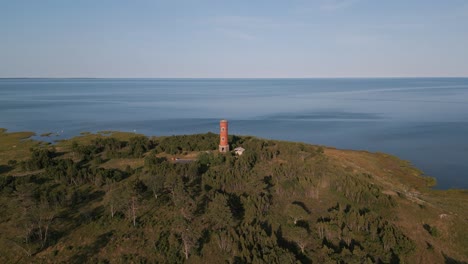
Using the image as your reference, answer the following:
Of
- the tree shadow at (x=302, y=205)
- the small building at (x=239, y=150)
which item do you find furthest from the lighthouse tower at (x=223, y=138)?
the tree shadow at (x=302, y=205)

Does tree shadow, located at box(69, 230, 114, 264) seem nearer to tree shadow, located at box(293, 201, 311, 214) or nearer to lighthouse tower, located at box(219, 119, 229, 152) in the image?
tree shadow, located at box(293, 201, 311, 214)

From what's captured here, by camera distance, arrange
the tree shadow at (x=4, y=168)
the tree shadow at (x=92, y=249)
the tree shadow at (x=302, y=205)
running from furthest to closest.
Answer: the tree shadow at (x=4, y=168), the tree shadow at (x=302, y=205), the tree shadow at (x=92, y=249)

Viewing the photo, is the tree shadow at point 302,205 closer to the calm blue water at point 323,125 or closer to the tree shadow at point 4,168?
the calm blue water at point 323,125

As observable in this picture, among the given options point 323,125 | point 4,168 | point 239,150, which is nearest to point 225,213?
point 239,150

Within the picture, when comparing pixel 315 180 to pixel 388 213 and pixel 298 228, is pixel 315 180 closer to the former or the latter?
pixel 388 213

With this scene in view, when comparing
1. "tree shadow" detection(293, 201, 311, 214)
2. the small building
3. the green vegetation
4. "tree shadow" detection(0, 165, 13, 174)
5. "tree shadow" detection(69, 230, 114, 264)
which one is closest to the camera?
"tree shadow" detection(69, 230, 114, 264)

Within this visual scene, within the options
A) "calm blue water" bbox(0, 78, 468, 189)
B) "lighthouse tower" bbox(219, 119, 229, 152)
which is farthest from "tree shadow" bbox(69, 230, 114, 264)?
"calm blue water" bbox(0, 78, 468, 189)

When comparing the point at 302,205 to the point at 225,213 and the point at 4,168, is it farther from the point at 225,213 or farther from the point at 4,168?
the point at 4,168

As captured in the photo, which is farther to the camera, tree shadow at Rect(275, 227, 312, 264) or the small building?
the small building

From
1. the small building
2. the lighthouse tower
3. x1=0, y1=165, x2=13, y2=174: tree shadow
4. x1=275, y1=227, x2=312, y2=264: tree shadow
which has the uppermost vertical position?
the lighthouse tower
